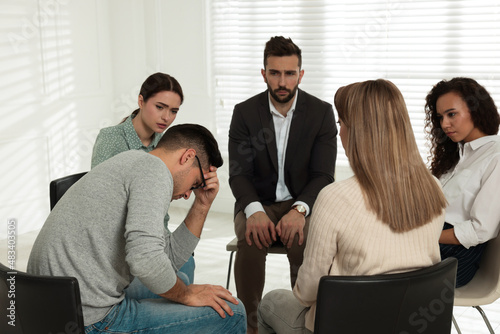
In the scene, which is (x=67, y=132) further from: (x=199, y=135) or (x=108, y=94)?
(x=199, y=135)

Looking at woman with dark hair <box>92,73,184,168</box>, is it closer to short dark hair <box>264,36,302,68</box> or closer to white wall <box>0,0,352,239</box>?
short dark hair <box>264,36,302,68</box>

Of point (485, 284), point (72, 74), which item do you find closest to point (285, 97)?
point (485, 284)

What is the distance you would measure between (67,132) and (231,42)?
1489 millimetres

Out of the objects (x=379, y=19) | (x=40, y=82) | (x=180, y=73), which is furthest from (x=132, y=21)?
(x=379, y=19)

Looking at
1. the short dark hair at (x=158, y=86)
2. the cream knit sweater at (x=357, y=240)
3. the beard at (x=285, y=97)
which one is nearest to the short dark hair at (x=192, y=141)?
the cream knit sweater at (x=357, y=240)

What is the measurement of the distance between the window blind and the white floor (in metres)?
0.77

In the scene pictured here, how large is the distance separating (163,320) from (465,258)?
120 cm

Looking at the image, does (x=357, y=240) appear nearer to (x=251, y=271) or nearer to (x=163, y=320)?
(x=163, y=320)

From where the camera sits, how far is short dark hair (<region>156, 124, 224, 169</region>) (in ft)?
5.81

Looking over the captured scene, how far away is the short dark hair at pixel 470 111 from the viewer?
7.55 ft

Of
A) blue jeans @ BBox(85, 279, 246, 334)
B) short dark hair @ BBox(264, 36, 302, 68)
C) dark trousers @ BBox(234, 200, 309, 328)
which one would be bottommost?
dark trousers @ BBox(234, 200, 309, 328)

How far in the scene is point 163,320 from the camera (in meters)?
1.65

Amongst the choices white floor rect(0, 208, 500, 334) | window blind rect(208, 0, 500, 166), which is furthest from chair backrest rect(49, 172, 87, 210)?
window blind rect(208, 0, 500, 166)

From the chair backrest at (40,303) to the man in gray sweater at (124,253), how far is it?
16cm
